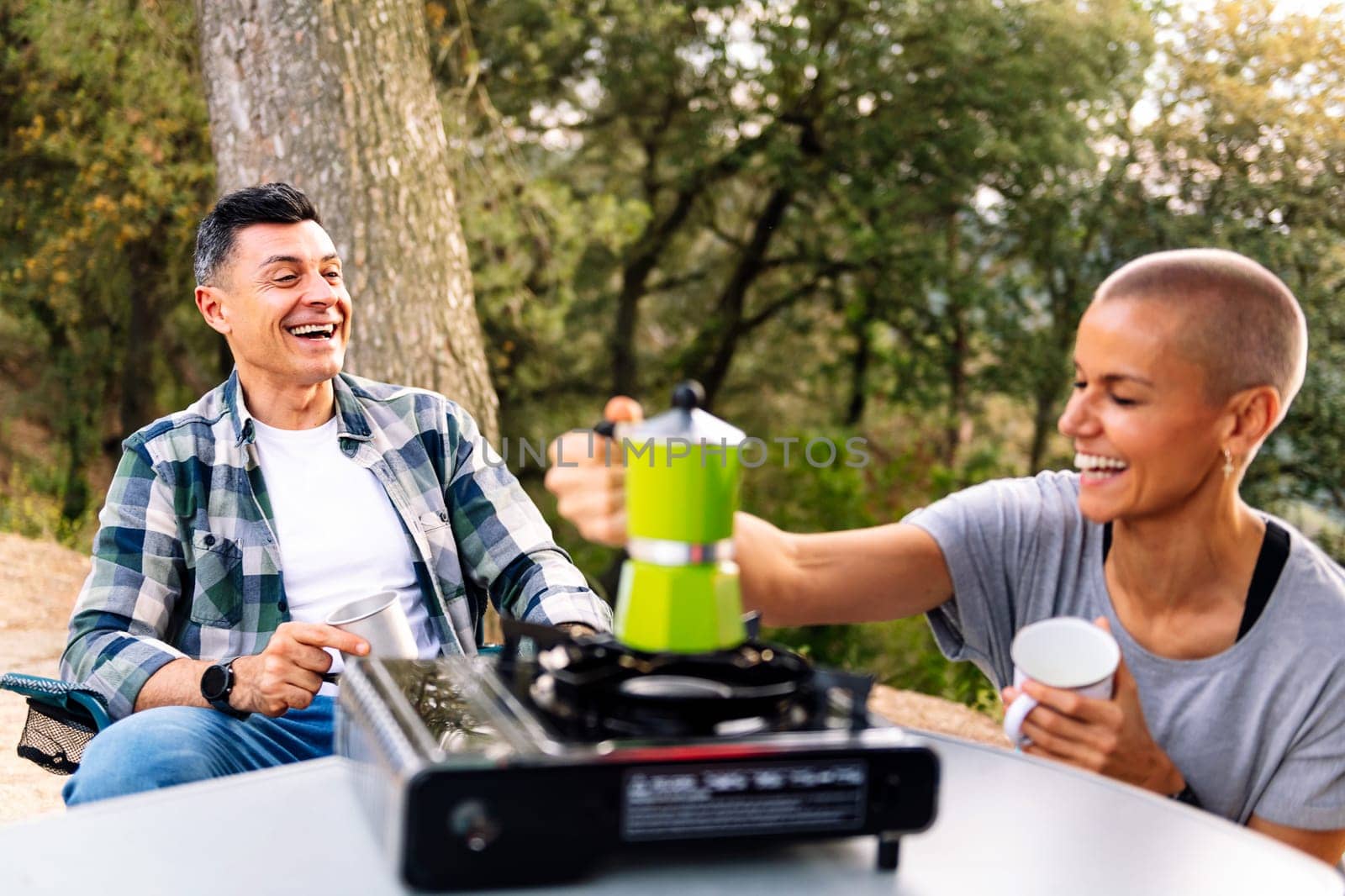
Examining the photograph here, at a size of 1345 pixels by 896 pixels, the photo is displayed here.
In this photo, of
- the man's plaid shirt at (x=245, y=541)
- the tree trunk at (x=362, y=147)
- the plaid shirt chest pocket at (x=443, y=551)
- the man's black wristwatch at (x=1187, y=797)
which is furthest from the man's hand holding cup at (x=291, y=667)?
the tree trunk at (x=362, y=147)

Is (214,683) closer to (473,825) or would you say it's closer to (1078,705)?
(473,825)

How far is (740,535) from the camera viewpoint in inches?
63.9

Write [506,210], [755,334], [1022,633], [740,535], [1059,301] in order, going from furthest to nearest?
[755,334] → [1059,301] → [506,210] → [740,535] → [1022,633]

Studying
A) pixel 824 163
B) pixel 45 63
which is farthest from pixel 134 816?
pixel 824 163

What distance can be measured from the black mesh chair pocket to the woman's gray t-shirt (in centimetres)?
134

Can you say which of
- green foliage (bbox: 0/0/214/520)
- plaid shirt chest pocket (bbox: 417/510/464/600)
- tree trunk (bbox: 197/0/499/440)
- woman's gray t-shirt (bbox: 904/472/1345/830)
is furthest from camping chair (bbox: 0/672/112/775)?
green foliage (bbox: 0/0/214/520)

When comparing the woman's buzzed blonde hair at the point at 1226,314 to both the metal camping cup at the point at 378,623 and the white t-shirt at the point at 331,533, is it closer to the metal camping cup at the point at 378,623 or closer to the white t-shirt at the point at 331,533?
the metal camping cup at the point at 378,623

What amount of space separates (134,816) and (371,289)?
3.07 metres

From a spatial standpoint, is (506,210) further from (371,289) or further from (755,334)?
(755,334)

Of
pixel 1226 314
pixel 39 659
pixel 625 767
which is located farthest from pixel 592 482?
pixel 39 659

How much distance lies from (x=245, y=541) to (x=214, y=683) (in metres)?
0.39

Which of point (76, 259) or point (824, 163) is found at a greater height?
point (824, 163)

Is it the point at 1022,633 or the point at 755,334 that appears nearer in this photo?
the point at 1022,633

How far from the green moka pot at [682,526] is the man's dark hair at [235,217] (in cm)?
161
